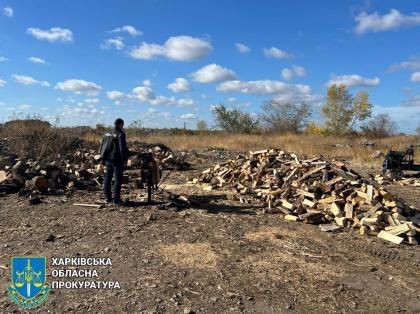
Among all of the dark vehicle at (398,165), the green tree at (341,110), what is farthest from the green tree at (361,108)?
the dark vehicle at (398,165)

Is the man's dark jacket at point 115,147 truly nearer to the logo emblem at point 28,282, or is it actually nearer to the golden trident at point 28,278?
the logo emblem at point 28,282

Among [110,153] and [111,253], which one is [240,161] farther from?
[111,253]

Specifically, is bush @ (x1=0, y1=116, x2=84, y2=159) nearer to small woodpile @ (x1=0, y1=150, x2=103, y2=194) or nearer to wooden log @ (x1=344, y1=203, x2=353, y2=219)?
small woodpile @ (x1=0, y1=150, x2=103, y2=194)

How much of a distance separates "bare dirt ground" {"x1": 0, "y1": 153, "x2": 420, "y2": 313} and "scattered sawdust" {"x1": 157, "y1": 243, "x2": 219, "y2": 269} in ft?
0.05

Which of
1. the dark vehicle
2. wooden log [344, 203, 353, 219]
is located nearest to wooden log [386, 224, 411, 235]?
wooden log [344, 203, 353, 219]

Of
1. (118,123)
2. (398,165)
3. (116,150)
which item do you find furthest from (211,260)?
(398,165)

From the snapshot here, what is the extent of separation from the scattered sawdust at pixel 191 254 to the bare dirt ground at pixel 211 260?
14mm

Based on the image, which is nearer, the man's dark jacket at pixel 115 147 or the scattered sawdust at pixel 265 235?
the scattered sawdust at pixel 265 235

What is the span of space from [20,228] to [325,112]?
49287 mm

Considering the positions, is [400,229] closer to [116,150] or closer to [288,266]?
[288,266]

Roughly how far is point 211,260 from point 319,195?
4205 millimetres

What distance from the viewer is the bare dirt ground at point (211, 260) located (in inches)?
168

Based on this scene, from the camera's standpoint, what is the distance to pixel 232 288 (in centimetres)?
461

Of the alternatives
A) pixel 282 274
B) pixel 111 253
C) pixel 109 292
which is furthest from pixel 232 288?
pixel 111 253
